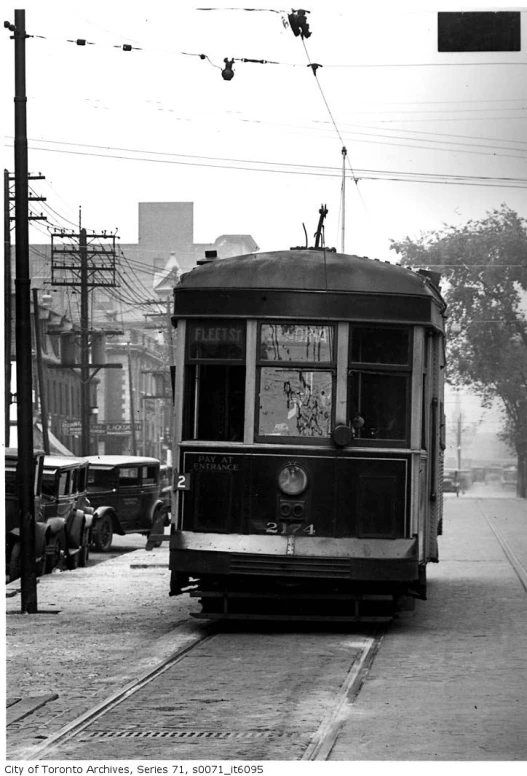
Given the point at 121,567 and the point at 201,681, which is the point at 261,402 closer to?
the point at 201,681

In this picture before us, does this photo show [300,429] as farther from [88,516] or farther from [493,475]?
[493,475]

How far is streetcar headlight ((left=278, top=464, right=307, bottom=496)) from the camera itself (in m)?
11.6

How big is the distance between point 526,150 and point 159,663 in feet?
15.6

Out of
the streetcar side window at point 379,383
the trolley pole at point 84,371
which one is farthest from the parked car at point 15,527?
the trolley pole at point 84,371

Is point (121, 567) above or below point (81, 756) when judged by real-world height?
below

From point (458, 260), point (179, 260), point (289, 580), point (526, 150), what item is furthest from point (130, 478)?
point (179, 260)

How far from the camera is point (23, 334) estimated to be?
1325cm

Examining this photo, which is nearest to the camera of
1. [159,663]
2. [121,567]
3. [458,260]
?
[159,663]

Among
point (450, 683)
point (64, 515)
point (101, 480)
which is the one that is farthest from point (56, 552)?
point (450, 683)

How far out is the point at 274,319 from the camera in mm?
11648

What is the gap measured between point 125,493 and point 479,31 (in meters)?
23.4

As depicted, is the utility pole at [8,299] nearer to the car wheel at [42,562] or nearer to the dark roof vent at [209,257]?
the car wheel at [42,562]

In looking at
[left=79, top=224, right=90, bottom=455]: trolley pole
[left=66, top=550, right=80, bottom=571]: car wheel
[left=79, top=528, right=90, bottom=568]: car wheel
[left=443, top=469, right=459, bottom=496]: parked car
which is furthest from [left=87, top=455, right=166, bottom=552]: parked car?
[left=443, top=469, right=459, bottom=496]: parked car

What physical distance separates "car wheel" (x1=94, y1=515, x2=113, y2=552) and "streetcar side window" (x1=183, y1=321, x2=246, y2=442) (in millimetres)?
16653
